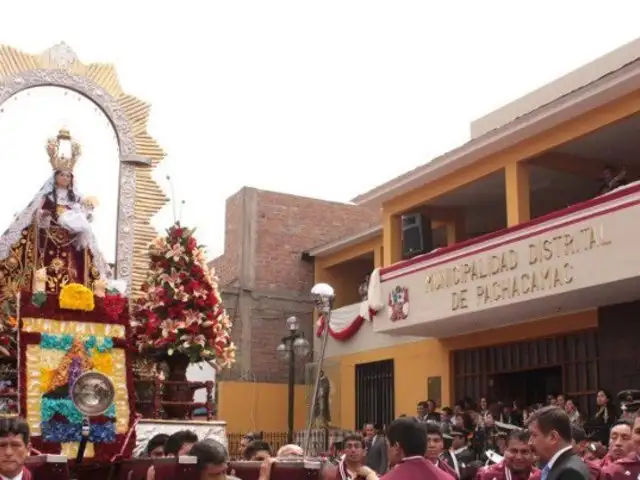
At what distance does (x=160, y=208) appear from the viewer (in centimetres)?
1438

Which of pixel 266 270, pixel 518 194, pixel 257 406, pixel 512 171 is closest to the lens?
pixel 518 194

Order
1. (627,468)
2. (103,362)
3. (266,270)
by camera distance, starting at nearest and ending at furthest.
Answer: (627,468)
(103,362)
(266,270)

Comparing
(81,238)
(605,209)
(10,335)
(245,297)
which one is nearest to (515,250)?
(605,209)

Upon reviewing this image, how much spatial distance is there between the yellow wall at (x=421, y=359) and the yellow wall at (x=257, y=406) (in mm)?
1460

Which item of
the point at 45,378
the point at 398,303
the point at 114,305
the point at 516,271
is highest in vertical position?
the point at 516,271

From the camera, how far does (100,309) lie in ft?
35.4

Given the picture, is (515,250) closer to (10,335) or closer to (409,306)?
(409,306)

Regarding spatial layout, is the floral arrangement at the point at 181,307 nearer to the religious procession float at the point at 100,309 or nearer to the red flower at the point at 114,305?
the religious procession float at the point at 100,309

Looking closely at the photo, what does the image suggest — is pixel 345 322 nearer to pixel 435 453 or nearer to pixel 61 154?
pixel 61 154

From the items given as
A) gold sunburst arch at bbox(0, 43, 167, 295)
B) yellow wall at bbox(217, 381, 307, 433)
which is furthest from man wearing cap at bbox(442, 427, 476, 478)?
yellow wall at bbox(217, 381, 307, 433)

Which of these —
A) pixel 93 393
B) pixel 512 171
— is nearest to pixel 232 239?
pixel 512 171

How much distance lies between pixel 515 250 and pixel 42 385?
8875mm

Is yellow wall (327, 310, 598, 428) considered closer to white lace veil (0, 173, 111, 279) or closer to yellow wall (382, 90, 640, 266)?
yellow wall (382, 90, 640, 266)

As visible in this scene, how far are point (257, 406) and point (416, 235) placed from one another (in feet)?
23.1
